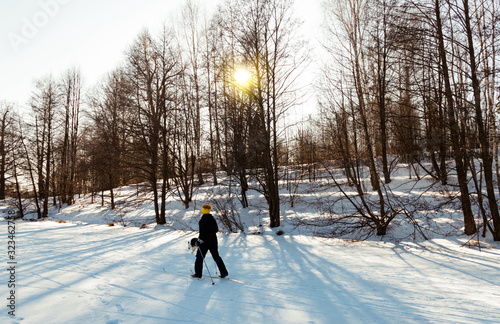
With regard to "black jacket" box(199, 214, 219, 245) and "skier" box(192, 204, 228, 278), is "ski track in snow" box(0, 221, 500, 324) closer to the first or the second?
"skier" box(192, 204, 228, 278)

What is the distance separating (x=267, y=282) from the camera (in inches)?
210

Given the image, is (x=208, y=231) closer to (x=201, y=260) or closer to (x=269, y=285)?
(x=201, y=260)

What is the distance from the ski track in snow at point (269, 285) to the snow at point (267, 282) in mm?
20

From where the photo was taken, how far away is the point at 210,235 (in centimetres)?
562

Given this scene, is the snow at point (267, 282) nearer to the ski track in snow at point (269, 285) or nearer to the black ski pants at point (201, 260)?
the ski track in snow at point (269, 285)

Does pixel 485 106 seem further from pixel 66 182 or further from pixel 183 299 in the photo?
pixel 66 182

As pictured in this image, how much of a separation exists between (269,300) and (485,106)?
1026 centimetres

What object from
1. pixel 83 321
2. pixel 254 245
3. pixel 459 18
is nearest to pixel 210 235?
pixel 83 321

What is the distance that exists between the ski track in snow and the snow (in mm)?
20

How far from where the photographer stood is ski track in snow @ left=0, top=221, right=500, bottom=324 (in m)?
3.74

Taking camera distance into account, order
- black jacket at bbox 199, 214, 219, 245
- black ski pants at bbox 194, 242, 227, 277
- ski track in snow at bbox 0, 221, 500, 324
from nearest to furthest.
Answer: ski track in snow at bbox 0, 221, 500, 324, black ski pants at bbox 194, 242, 227, 277, black jacket at bbox 199, 214, 219, 245

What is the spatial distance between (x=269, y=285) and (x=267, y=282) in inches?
7.7

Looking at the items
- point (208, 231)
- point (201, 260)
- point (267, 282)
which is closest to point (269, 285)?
point (267, 282)

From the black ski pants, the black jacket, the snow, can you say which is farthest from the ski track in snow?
the black jacket
